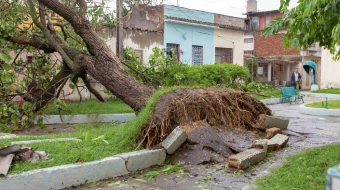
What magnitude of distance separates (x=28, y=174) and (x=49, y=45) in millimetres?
6425

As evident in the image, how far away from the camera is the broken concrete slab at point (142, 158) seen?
223 inches

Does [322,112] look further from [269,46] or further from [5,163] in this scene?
[269,46]

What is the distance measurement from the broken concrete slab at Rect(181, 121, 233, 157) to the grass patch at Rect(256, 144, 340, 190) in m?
1.20

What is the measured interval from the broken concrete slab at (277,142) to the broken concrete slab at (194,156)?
108 centimetres

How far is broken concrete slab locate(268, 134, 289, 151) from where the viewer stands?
6.89 m

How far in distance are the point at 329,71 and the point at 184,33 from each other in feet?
36.5

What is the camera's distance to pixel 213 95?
8.05 metres

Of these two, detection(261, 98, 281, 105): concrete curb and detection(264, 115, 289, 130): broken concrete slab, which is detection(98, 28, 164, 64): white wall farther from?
detection(264, 115, 289, 130): broken concrete slab

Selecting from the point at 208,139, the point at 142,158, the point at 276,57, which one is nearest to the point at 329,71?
the point at 276,57

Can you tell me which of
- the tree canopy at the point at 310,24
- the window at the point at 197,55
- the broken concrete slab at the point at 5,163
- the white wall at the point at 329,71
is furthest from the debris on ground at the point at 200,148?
the white wall at the point at 329,71

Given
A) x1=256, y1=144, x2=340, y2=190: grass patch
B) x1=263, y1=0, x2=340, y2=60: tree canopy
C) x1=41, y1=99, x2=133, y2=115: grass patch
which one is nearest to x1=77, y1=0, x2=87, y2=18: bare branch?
x1=41, y1=99, x2=133, y2=115: grass patch

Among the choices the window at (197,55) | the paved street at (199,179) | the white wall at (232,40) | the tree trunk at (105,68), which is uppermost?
the white wall at (232,40)

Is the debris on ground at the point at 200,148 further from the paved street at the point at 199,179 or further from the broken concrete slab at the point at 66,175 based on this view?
the broken concrete slab at the point at 66,175

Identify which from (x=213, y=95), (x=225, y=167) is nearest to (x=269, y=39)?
(x=213, y=95)
